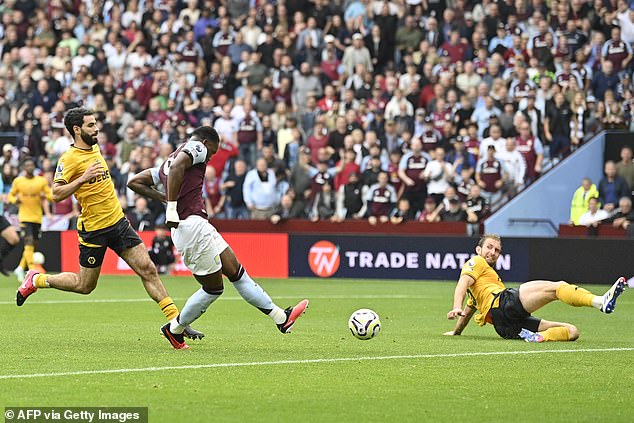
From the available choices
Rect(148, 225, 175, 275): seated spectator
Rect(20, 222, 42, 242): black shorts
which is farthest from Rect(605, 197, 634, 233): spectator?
Rect(20, 222, 42, 242): black shorts

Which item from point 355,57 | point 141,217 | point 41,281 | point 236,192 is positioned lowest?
point 141,217

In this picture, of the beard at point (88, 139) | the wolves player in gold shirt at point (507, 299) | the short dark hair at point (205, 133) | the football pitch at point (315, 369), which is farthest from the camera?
the wolves player in gold shirt at point (507, 299)

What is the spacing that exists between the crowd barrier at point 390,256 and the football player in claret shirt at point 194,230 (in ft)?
43.9

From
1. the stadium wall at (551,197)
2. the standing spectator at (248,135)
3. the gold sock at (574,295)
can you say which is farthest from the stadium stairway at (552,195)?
the gold sock at (574,295)

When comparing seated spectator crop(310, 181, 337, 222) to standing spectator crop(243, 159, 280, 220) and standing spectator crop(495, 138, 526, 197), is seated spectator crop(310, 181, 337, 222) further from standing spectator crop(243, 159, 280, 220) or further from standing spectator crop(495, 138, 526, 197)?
standing spectator crop(495, 138, 526, 197)

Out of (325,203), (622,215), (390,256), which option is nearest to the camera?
(622,215)

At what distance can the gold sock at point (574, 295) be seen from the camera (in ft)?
42.9

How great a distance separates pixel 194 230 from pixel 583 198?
1550cm

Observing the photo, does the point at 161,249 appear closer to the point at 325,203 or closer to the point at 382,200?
the point at 325,203

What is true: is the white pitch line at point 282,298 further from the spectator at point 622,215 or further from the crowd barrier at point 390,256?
the spectator at point 622,215

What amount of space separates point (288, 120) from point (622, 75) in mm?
7519

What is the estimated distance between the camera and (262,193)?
95.4 ft

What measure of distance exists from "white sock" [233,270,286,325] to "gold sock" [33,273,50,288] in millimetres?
2455

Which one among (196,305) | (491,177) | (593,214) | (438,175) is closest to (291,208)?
(438,175)
